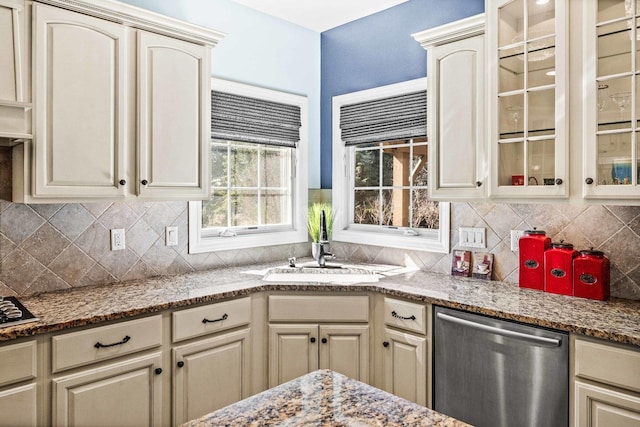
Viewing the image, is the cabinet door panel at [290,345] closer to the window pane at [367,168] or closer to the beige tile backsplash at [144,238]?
the beige tile backsplash at [144,238]

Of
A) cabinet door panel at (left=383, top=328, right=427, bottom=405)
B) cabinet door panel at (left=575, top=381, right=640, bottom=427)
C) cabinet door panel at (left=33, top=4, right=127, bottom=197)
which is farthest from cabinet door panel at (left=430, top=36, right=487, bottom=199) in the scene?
cabinet door panel at (left=33, top=4, right=127, bottom=197)

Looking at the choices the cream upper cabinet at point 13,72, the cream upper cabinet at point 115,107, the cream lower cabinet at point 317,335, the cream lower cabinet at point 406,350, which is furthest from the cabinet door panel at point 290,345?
the cream upper cabinet at point 13,72

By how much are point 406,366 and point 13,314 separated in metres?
1.88

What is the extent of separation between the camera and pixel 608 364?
1.81 metres

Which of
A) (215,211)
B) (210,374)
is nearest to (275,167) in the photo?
(215,211)

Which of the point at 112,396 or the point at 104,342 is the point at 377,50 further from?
the point at 112,396

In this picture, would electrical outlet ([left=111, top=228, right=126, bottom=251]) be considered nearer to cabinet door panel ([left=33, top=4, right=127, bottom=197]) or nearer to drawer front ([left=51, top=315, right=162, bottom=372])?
cabinet door panel ([left=33, top=4, right=127, bottom=197])

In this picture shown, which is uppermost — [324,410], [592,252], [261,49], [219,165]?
[261,49]

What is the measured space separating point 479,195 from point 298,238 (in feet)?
5.22

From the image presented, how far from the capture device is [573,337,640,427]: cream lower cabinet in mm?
1753

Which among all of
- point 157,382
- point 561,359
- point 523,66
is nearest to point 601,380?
point 561,359

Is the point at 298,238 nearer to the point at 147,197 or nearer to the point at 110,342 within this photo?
the point at 147,197

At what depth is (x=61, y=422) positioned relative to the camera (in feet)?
6.25

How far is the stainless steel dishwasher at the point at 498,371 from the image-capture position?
1951mm
